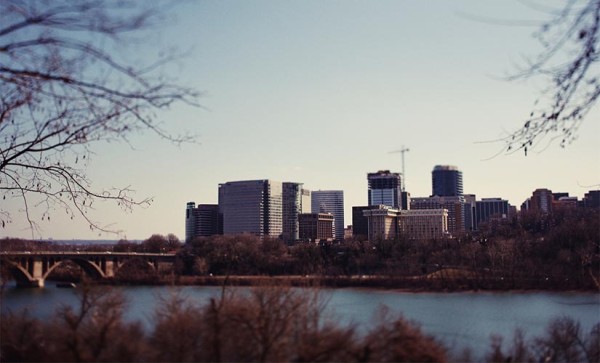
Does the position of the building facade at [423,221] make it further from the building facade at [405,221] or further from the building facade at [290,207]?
the building facade at [290,207]

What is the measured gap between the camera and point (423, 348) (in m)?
8.84

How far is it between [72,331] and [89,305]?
232cm

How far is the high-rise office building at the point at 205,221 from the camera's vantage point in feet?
302

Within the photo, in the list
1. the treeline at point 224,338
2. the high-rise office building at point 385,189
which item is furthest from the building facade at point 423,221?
the treeline at point 224,338

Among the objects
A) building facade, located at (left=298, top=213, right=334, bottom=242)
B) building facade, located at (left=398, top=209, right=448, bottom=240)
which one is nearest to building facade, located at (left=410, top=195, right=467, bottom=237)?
building facade, located at (left=398, top=209, right=448, bottom=240)

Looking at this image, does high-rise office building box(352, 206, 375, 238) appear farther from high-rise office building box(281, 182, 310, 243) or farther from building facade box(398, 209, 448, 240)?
high-rise office building box(281, 182, 310, 243)

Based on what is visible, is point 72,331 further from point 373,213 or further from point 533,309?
point 373,213

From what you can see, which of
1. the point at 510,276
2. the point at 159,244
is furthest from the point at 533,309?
the point at 159,244

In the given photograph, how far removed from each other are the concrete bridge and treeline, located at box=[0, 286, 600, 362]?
22.8 metres

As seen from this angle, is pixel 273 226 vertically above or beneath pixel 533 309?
above

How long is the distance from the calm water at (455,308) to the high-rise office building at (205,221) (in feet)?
202

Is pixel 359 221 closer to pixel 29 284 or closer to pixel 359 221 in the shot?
pixel 359 221

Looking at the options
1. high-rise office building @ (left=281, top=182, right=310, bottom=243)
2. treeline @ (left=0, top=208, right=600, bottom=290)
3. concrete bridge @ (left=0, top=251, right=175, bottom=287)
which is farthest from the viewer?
high-rise office building @ (left=281, top=182, right=310, bottom=243)

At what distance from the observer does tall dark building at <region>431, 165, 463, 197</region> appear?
130375 mm
